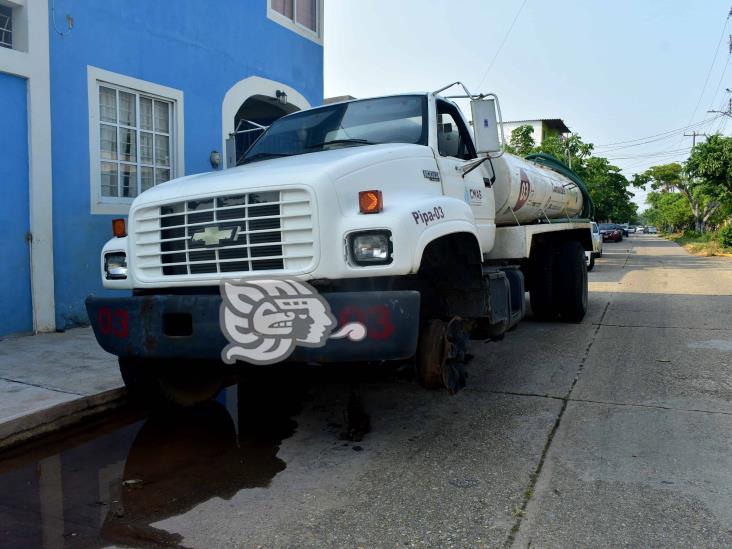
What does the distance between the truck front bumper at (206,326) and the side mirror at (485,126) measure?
181cm

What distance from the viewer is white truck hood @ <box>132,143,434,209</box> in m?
3.91

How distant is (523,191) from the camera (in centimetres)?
694

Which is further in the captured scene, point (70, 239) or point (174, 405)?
point (70, 239)

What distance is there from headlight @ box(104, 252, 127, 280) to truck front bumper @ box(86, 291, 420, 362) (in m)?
0.26

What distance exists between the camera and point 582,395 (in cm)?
544

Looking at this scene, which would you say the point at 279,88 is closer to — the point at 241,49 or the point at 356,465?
the point at 241,49

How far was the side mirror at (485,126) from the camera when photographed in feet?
16.3

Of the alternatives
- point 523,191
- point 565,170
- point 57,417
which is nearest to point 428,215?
point 57,417

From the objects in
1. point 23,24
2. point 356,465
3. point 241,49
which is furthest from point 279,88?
point 356,465

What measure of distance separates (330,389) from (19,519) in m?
2.87

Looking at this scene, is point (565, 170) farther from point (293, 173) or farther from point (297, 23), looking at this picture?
point (293, 173)

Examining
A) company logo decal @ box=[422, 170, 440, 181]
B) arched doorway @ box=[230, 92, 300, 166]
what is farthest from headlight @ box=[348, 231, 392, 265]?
→ arched doorway @ box=[230, 92, 300, 166]

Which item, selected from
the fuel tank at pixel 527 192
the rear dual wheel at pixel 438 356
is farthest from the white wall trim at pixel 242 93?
the rear dual wheel at pixel 438 356

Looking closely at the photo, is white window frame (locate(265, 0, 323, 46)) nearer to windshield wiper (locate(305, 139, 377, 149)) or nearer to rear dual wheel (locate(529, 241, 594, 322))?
rear dual wheel (locate(529, 241, 594, 322))
